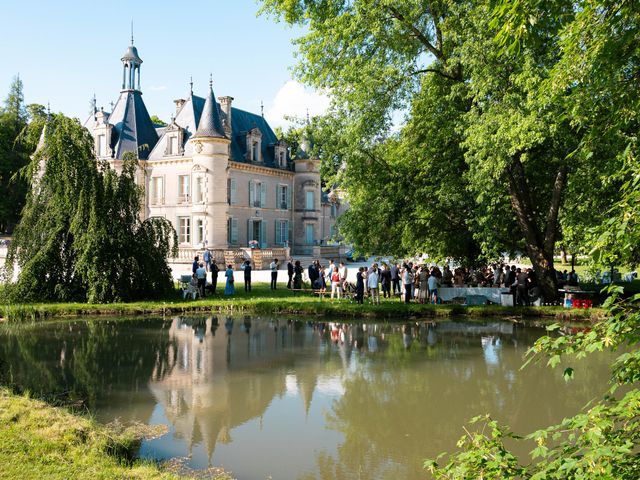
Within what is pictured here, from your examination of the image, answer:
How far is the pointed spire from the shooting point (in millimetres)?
36875

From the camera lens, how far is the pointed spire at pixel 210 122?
121 ft

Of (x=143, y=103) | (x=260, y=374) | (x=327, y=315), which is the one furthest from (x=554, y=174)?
(x=143, y=103)

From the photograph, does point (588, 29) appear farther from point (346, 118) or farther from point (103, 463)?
point (346, 118)

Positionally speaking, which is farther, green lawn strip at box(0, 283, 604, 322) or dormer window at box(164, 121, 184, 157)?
dormer window at box(164, 121, 184, 157)

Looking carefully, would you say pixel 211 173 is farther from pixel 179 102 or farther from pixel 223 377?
pixel 223 377

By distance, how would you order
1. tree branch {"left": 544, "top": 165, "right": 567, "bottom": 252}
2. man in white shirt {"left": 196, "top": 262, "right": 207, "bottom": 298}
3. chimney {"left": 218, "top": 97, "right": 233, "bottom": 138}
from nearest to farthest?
tree branch {"left": 544, "top": 165, "right": 567, "bottom": 252} < man in white shirt {"left": 196, "top": 262, "right": 207, "bottom": 298} < chimney {"left": 218, "top": 97, "right": 233, "bottom": 138}

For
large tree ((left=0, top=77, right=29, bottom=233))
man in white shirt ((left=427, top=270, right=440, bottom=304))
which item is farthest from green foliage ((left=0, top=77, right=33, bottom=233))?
Answer: man in white shirt ((left=427, top=270, right=440, bottom=304))

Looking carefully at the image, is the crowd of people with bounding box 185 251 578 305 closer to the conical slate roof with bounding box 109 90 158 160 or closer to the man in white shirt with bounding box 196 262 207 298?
the man in white shirt with bounding box 196 262 207 298

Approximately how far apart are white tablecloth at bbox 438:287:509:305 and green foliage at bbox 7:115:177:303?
10331mm

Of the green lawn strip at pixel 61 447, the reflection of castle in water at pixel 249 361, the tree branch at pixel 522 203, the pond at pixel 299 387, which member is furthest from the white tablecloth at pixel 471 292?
the green lawn strip at pixel 61 447

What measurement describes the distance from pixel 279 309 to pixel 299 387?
29.3 ft

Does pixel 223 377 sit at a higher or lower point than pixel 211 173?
lower

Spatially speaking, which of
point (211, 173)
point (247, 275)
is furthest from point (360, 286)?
point (211, 173)

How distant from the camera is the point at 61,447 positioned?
598 centimetres
